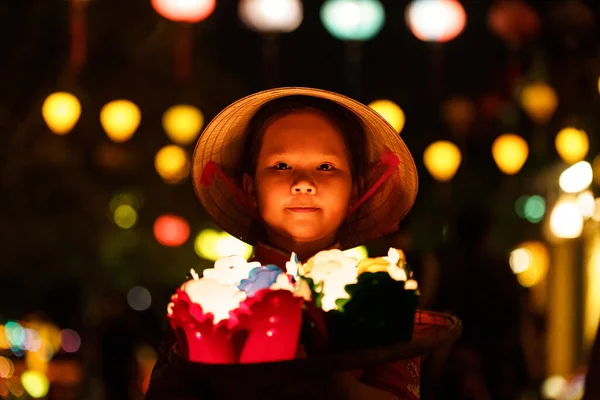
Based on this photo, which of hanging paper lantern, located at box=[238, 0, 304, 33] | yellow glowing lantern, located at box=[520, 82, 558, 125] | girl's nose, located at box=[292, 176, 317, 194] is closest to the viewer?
girl's nose, located at box=[292, 176, 317, 194]

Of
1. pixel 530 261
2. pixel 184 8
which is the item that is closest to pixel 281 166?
pixel 184 8

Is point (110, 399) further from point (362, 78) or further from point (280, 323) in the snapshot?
point (362, 78)

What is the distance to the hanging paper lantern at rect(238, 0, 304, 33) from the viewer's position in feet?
33.9

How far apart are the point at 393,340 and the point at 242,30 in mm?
19398

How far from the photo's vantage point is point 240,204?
344 cm

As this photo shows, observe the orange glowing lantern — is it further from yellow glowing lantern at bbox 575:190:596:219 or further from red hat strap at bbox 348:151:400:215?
red hat strap at bbox 348:151:400:215

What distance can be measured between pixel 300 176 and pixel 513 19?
9500 millimetres

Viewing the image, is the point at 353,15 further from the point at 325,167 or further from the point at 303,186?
the point at 303,186

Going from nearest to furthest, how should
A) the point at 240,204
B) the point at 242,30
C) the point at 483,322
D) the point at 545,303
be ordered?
the point at 240,204, the point at 483,322, the point at 545,303, the point at 242,30

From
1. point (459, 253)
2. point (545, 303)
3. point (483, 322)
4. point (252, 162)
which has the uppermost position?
point (252, 162)

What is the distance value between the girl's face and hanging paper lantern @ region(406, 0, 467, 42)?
314 inches

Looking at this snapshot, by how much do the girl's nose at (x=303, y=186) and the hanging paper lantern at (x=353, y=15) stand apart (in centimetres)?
772

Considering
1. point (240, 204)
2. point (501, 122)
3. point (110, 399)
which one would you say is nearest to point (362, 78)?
point (501, 122)

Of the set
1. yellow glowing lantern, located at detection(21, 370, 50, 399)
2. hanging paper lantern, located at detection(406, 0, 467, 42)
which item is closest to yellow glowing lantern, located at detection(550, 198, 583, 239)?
hanging paper lantern, located at detection(406, 0, 467, 42)
